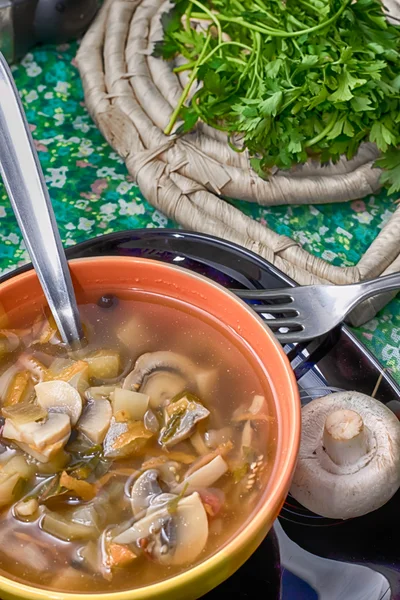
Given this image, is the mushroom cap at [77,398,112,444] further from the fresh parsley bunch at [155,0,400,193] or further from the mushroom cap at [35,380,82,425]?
the fresh parsley bunch at [155,0,400,193]

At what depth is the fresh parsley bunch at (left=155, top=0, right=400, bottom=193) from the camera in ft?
6.04

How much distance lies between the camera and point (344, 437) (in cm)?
119

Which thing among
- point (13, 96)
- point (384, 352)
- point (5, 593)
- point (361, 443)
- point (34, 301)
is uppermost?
point (13, 96)

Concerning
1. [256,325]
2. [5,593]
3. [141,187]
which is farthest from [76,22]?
[5,593]

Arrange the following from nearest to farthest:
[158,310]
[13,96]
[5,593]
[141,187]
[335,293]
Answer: [5,593] → [13,96] → [158,310] → [335,293] → [141,187]

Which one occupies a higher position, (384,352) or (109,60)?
(109,60)

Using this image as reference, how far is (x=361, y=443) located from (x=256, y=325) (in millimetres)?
271

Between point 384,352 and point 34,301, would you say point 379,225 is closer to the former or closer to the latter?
point 384,352

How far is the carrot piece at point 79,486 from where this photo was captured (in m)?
1.06

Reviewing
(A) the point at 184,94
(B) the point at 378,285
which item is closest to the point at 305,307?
(B) the point at 378,285

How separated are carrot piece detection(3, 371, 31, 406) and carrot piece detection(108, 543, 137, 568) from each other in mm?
295

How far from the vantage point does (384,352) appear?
5.64 feet

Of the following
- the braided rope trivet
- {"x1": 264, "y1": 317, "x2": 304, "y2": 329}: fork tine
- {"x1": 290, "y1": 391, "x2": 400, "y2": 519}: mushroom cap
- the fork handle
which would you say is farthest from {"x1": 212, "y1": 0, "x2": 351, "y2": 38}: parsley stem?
{"x1": 290, "y1": 391, "x2": 400, "y2": 519}: mushroom cap

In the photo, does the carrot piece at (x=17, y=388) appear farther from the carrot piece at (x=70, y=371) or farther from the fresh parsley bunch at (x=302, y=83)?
the fresh parsley bunch at (x=302, y=83)
